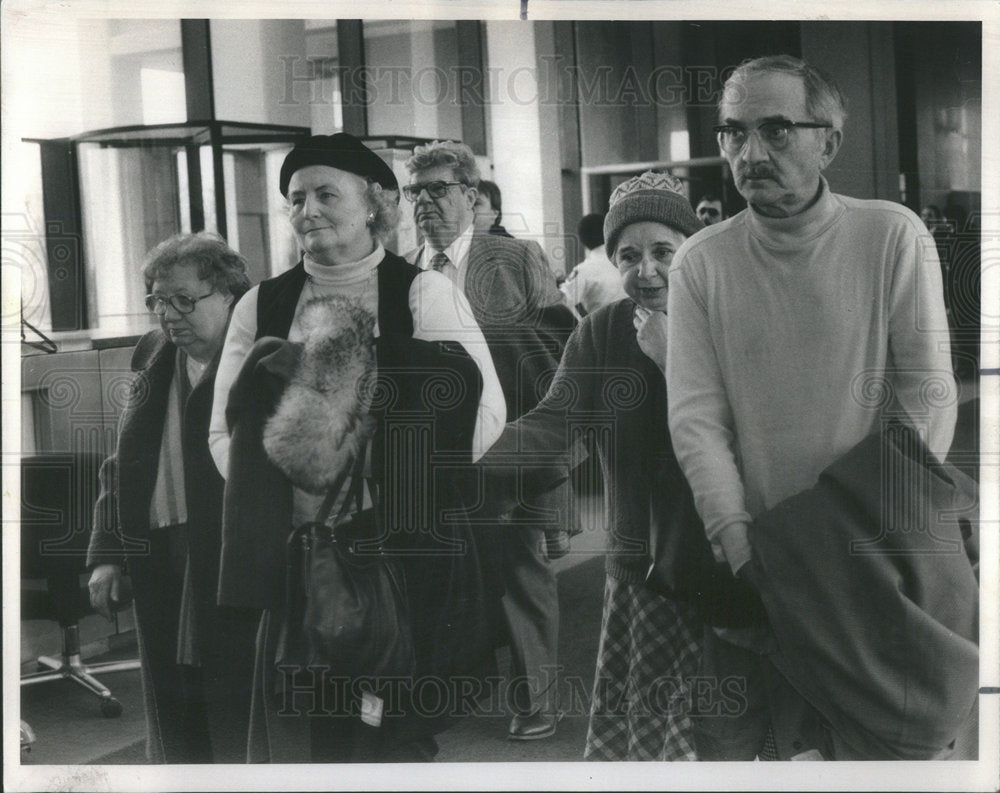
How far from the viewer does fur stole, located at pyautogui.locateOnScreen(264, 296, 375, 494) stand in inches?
137

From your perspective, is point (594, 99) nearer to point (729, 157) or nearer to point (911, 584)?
point (729, 157)

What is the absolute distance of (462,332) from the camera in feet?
11.4

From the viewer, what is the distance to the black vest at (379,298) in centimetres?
349

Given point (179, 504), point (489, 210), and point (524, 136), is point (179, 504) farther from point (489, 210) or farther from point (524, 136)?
point (524, 136)

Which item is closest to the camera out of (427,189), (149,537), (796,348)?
(796,348)

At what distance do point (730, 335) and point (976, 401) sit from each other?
0.75 metres

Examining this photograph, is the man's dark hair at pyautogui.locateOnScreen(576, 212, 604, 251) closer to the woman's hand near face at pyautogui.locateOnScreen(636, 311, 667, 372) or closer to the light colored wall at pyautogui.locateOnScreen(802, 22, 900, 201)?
the woman's hand near face at pyautogui.locateOnScreen(636, 311, 667, 372)

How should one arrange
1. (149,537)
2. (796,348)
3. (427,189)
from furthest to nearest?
(149,537) < (427,189) < (796,348)

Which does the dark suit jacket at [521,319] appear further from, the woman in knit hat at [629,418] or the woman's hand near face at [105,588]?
the woman's hand near face at [105,588]


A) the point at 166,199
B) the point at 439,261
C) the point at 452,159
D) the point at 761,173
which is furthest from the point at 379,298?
the point at 761,173

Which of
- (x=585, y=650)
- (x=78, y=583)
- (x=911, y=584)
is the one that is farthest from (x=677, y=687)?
(x=78, y=583)

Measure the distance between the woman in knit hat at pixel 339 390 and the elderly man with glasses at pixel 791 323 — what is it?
25.8 inches

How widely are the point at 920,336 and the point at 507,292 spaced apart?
118 cm

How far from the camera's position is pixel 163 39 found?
138 inches
